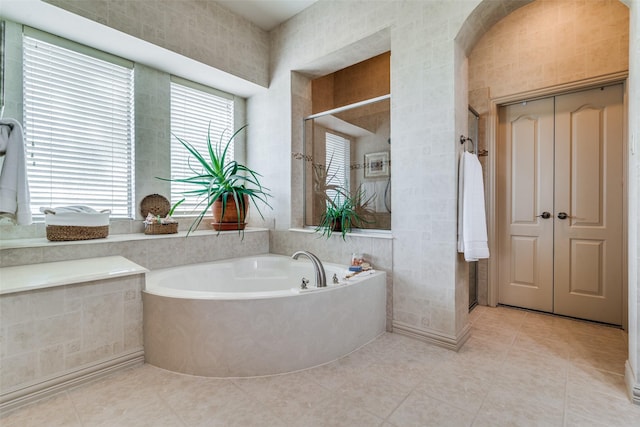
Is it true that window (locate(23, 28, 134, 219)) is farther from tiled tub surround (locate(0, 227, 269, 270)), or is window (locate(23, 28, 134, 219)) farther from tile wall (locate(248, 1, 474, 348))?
tile wall (locate(248, 1, 474, 348))

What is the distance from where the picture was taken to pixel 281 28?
10.7ft

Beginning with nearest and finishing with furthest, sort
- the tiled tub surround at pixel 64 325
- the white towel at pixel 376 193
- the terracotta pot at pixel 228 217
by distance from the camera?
1. the tiled tub surround at pixel 64 325
2. the white towel at pixel 376 193
3. the terracotta pot at pixel 228 217

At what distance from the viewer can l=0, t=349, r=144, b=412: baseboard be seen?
4.76 ft

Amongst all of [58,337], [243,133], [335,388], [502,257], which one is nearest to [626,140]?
[502,257]

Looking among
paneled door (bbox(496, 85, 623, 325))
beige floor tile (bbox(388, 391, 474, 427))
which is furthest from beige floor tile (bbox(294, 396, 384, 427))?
paneled door (bbox(496, 85, 623, 325))

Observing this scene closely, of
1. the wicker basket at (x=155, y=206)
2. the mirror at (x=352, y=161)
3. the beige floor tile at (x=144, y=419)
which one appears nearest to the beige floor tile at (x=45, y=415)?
the beige floor tile at (x=144, y=419)

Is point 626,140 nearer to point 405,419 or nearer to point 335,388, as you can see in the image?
point 405,419

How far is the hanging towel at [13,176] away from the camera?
68.2 inches

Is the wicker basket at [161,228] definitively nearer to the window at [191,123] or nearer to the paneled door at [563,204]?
the window at [191,123]

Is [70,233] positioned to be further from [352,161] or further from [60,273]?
[352,161]

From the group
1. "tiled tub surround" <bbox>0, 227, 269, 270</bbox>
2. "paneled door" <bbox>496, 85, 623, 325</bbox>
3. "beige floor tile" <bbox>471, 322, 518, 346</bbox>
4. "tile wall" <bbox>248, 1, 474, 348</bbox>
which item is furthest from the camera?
"paneled door" <bbox>496, 85, 623, 325</bbox>

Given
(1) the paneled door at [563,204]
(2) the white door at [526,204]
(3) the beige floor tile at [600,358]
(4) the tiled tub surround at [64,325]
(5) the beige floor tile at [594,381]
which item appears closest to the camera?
(4) the tiled tub surround at [64,325]

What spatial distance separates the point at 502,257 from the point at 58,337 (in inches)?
137

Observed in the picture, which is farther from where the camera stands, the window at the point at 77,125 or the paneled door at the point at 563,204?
the paneled door at the point at 563,204
